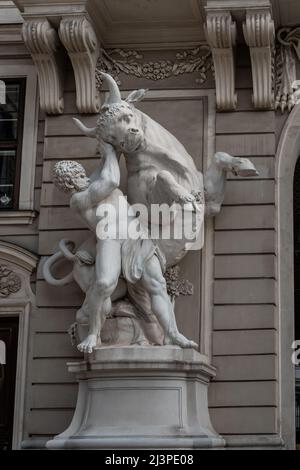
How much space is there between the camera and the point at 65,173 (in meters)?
10.1

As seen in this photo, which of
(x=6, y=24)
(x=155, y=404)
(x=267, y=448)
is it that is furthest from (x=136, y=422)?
(x=6, y=24)

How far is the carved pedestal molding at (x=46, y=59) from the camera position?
1066 centimetres

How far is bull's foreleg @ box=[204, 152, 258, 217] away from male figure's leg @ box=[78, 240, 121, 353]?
4.02ft

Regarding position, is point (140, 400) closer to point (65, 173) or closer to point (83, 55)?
point (65, 173)

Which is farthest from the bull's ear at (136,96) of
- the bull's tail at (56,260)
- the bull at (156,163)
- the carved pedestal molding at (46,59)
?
the bull's tail at (56,260)

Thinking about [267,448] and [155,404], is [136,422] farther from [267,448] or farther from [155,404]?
[267,448]

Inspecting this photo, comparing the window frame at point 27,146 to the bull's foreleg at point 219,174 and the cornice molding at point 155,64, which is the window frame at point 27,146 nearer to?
the cornice molding at point 155,64

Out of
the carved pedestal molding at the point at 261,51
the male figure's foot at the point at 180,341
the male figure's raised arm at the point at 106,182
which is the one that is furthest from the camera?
the carved pedestal molding at the point at 261,51

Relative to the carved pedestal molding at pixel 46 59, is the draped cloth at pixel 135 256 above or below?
below

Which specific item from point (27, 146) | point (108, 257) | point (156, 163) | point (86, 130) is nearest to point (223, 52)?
point (156, 163)

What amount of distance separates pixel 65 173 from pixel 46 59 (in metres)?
1.54

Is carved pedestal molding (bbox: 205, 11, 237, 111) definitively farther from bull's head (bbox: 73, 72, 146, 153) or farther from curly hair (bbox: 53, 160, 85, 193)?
curly hair (bbox: 53, 160, 85, 193)

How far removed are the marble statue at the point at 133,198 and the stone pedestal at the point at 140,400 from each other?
235mm
